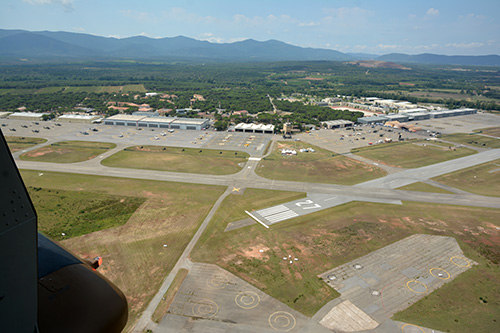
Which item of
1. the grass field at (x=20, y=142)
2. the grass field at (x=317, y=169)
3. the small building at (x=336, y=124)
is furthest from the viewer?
the small building at (x=336, y=124)

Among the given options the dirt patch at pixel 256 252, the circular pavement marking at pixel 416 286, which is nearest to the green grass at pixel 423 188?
the circular pavement marking at pixel 416 286

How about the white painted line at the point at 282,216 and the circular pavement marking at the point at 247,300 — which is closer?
the circular pavement marking at the point at 247,300

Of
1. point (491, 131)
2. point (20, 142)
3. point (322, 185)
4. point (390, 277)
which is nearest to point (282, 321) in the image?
point (390, 277)

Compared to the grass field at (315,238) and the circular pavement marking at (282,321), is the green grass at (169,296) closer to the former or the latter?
the grass field at (315,238)

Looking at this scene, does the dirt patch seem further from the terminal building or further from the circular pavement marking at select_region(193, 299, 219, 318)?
the terminal building

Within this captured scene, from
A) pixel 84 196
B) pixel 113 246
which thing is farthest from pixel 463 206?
pixel 84 196

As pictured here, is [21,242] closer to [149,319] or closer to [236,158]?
[149,319]

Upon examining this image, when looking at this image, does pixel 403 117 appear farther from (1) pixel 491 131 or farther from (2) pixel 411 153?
(2) pixel 411 153
